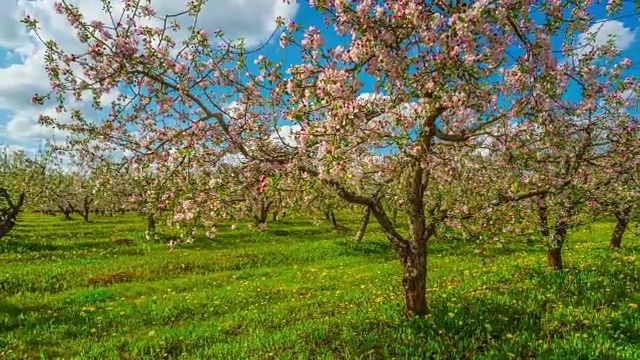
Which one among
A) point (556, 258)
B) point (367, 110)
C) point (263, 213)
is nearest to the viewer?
point (367, 110)

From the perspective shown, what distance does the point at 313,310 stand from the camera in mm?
11625

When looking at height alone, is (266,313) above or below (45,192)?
below

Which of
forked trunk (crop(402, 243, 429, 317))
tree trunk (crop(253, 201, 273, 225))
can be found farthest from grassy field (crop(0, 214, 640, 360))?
tree trunk (crop(253, 201, 273, 225))

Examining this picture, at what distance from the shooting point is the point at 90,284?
17906mm

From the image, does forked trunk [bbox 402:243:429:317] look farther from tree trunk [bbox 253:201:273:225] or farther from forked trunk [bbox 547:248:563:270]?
forked trunk [bbox 547:248:563:270]

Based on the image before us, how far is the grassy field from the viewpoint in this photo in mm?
7609

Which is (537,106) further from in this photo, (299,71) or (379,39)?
(299,71)

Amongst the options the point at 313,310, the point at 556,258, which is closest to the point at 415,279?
the point at 313,310

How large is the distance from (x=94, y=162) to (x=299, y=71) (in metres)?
5.07

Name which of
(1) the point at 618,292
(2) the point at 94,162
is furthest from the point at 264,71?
(1) the point at 618,292

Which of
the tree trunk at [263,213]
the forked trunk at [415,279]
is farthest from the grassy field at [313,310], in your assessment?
the tree trunk at [263,213]

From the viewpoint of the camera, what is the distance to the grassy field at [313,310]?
7.61m

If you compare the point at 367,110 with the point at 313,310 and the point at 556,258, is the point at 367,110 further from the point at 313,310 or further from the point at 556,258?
the point at 556,258

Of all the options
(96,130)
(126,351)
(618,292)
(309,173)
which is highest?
(96,130)
